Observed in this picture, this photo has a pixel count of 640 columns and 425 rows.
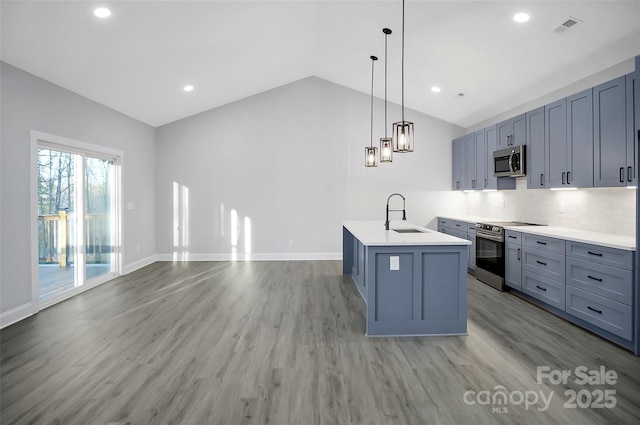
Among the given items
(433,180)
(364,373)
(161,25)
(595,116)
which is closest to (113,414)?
(364,373)

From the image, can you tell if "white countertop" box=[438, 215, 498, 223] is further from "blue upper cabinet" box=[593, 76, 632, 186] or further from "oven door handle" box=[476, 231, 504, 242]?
"blue upper cabinet" box=[593, 76, 632, 186]

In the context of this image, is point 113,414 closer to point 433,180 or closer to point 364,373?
point 364,373

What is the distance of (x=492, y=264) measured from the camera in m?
4.80

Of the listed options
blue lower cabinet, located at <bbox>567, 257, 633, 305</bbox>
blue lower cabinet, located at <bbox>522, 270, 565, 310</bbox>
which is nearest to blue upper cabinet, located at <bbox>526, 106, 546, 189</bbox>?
blue lower cabinet, located at <bbox>522, 270, 565, 310</bbox>

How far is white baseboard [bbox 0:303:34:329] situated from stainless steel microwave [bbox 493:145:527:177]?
6.23 m

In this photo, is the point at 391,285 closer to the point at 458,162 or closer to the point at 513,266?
the point at 513,266

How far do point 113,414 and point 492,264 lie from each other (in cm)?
470

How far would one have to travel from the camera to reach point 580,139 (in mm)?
3584

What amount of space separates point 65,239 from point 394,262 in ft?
14.0

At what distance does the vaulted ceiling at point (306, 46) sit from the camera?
317 centimetres

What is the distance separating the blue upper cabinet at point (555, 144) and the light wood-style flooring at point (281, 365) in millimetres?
1581

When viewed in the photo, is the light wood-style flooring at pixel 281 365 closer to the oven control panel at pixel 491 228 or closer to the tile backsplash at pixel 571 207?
the oven control panel at pixel 491 228

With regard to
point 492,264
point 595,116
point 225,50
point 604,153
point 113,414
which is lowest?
point 113,414

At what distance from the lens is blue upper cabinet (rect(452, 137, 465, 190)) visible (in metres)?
6.49
